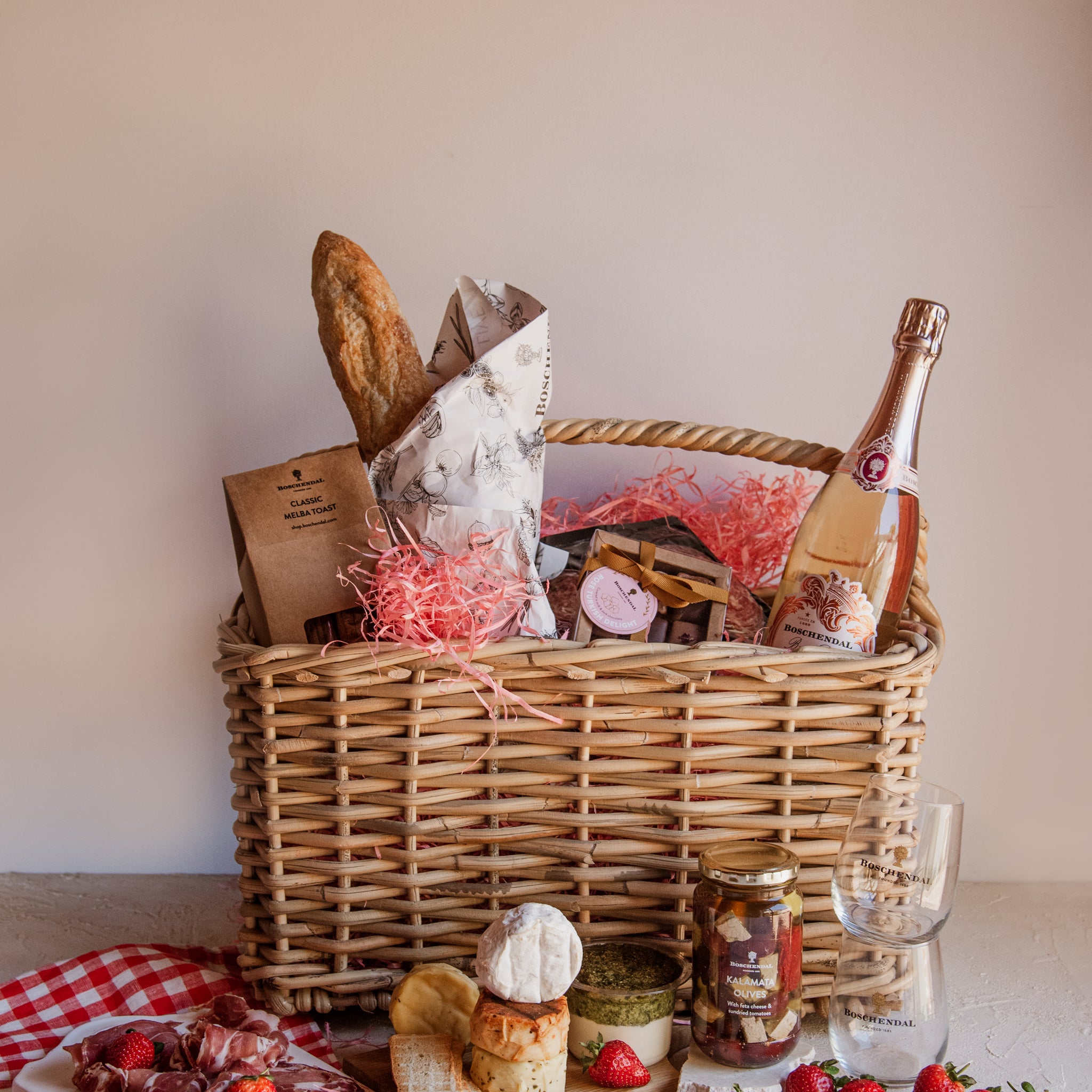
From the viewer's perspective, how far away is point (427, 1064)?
0.72 m

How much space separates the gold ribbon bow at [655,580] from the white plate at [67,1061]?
0.47 meters

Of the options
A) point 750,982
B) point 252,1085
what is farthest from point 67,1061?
point 750,982

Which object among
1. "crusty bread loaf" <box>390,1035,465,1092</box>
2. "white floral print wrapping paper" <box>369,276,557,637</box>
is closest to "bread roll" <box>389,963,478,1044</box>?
"crusty bread loaf" <box>390,1035,465,1092</box>

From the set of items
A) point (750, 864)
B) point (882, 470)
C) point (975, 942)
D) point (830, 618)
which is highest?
point (882, 470)

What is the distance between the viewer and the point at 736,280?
3.85 ft

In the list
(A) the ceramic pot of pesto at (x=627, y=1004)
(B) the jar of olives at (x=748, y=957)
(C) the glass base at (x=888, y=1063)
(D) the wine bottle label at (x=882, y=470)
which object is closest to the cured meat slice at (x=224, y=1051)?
(A) the ceramic pot of pesto at (x=627, y=1004)

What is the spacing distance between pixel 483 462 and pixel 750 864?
0.40 metres

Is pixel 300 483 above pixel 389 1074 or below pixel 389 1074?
above

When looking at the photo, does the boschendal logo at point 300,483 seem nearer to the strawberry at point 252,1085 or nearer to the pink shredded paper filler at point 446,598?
the pink shredded paper filler at point 446,598

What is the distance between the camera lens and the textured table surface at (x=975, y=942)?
850mm

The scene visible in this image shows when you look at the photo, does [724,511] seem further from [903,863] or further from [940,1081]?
[940,1081]

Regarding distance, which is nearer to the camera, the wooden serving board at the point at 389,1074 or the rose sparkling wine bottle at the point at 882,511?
the wooden serving board at the point at 389,1074

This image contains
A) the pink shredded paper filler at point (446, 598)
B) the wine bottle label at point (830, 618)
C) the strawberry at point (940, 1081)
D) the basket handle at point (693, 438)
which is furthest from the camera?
the basket handle at point (693, 438)

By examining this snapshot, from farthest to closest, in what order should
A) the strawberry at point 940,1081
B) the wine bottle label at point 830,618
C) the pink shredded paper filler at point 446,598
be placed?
the wine bottle label at point 830,618
the pink shredded paper filler at point 446,598
the strawberry at point 940,1081
